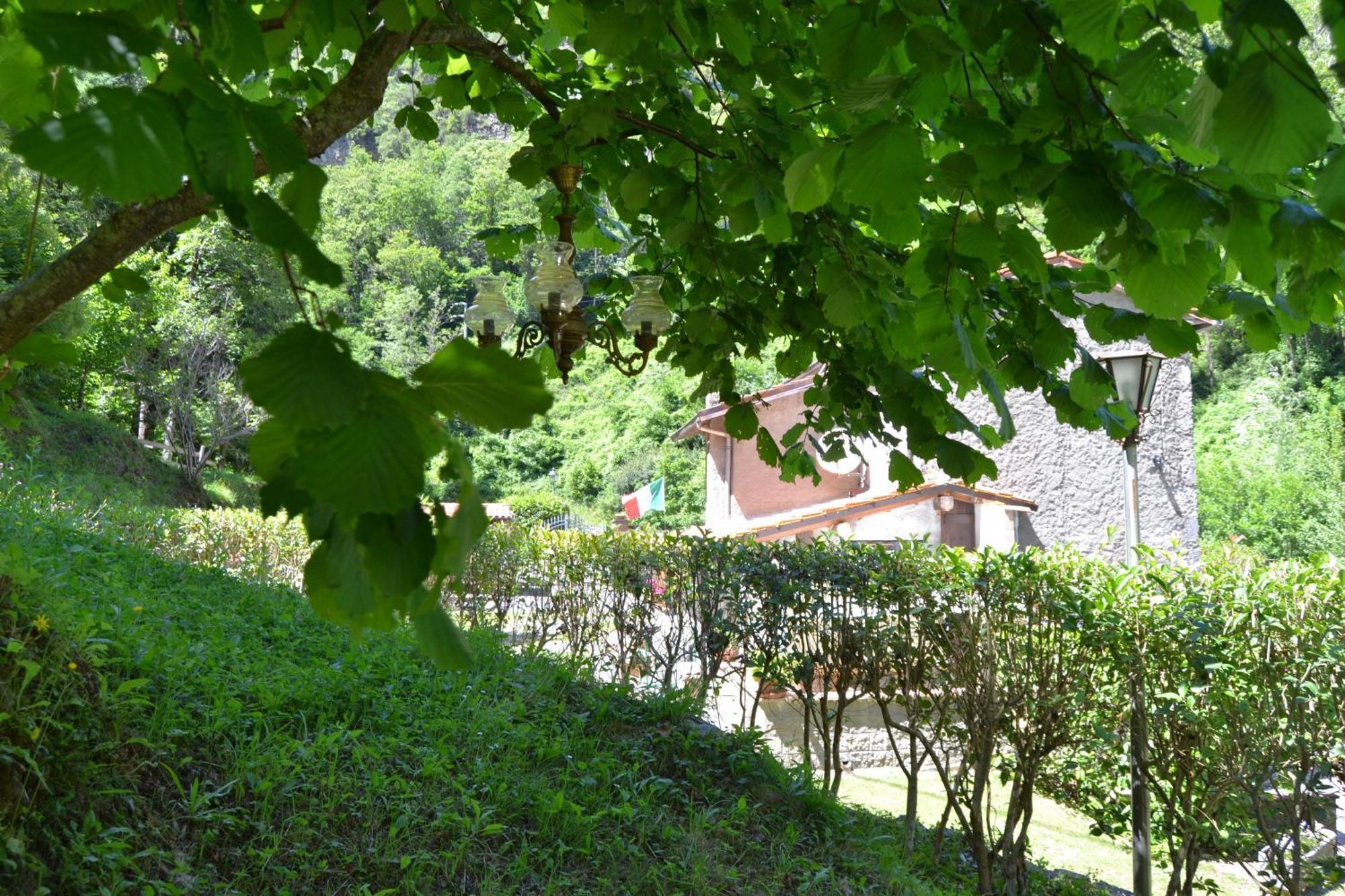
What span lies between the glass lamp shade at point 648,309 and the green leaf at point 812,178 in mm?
2088

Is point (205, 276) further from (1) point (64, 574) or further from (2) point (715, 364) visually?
(2) point (715, 364)

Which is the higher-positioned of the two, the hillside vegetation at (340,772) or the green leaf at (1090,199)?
the green leaf at (1090,199)

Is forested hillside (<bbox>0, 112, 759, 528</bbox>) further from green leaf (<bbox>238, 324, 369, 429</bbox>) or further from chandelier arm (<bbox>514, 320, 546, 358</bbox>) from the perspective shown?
chandelier arm (<bbox>514, 320, 546, 358</bbox>)

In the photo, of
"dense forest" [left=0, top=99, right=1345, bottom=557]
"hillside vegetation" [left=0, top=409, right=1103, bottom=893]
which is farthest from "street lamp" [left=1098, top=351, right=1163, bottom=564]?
"hillside vegetation" [left=0, top=409, right=1103, bottom=893]

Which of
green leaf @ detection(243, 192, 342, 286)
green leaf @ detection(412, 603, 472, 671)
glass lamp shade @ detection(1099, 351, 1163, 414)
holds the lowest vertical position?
green leaf @ detection(412, 603, 472, 671)

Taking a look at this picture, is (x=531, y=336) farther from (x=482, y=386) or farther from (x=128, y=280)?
(x=482, y=386)

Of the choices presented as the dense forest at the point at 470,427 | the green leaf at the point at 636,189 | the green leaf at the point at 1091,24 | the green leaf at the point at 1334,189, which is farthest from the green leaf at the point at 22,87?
the green leaf at the point at 1334,189

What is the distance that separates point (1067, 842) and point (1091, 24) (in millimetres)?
6436

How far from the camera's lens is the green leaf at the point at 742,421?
11.1ft

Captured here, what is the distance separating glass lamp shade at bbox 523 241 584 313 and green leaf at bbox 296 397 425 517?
293cm

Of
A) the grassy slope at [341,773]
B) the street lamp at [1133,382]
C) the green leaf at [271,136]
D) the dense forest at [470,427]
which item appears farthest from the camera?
the dense forest at [470,427]

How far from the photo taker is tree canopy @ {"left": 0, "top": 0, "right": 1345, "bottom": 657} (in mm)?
720

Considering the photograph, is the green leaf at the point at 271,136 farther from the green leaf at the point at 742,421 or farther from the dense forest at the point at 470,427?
the green leaf at the point at 742,421

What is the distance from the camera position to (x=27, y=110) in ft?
5.04
